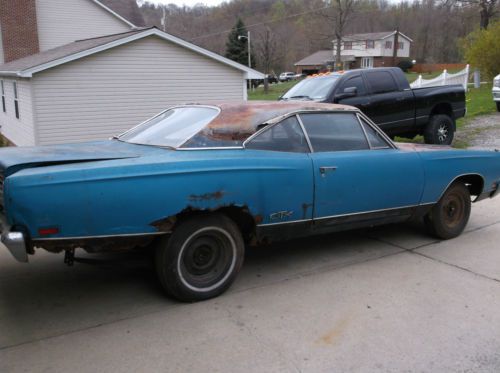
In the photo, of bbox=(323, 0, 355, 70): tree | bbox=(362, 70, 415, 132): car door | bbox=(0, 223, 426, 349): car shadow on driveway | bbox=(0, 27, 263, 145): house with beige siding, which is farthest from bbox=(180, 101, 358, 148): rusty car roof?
bbox=(323, 0, 355, 70): tree

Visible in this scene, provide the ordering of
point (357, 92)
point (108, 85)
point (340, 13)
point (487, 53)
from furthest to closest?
point (340, 13) < point (487, 53) < point (108, 85) < point (357, 92)

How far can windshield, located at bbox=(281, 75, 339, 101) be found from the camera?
9.51 metres

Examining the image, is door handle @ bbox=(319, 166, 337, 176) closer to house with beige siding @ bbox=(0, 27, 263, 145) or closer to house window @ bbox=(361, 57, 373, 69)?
house with beige siding @ bbox=(0, 27, 263, 145)

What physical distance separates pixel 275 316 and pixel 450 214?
2.92 metres

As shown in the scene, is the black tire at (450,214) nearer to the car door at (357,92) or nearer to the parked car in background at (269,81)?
the car door at (357,92)

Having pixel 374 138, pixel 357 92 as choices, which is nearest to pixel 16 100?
pixel 357 92

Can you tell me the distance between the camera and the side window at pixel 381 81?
9.95m

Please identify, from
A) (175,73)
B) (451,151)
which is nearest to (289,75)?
(175,73)

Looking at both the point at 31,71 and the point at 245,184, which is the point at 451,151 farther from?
the point at 31,71

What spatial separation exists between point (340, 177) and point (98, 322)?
2.39m

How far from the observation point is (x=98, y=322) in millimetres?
3576

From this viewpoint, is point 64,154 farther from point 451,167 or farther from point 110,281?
point 451,167

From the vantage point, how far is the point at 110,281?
434 centimetres

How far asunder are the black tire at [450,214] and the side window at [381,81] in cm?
479
